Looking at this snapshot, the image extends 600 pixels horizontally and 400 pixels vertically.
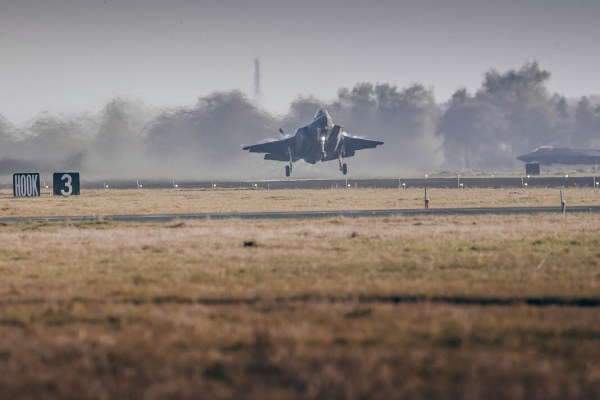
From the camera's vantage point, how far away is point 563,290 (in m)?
14.3

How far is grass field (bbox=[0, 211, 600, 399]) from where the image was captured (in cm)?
833

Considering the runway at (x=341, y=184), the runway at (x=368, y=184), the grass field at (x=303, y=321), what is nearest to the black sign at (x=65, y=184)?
the runway at (x=341, y=184)

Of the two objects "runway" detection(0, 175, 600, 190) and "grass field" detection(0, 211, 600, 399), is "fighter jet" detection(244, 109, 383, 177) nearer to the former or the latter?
"runway" detection(0, 175, 600, 190)

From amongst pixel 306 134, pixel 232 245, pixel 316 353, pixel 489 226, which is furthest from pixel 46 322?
pixel 306 134

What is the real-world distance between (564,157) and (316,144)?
67.7m

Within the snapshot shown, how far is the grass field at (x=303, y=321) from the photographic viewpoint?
833cm

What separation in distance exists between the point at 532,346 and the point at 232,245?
15.1m

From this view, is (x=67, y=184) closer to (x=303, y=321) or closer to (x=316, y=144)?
(x=316, y=144)

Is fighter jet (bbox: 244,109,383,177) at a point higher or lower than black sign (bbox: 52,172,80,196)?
higher

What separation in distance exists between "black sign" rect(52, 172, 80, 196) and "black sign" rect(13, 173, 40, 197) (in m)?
1.46

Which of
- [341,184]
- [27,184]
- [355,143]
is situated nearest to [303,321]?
[27,184]

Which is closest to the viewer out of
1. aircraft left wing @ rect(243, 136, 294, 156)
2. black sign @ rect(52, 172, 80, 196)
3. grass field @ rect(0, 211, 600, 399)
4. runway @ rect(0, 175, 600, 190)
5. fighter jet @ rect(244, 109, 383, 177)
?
grass field @ rect(0, 211, 600, 399)

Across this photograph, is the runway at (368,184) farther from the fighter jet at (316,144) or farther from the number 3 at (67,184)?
the number 3 at (67,184)

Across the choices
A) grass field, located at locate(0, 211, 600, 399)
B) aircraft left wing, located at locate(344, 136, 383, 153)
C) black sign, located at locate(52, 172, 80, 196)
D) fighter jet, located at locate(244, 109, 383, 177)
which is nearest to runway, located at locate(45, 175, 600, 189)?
fighter jet, located at locate(244, 109, 383, 177)
